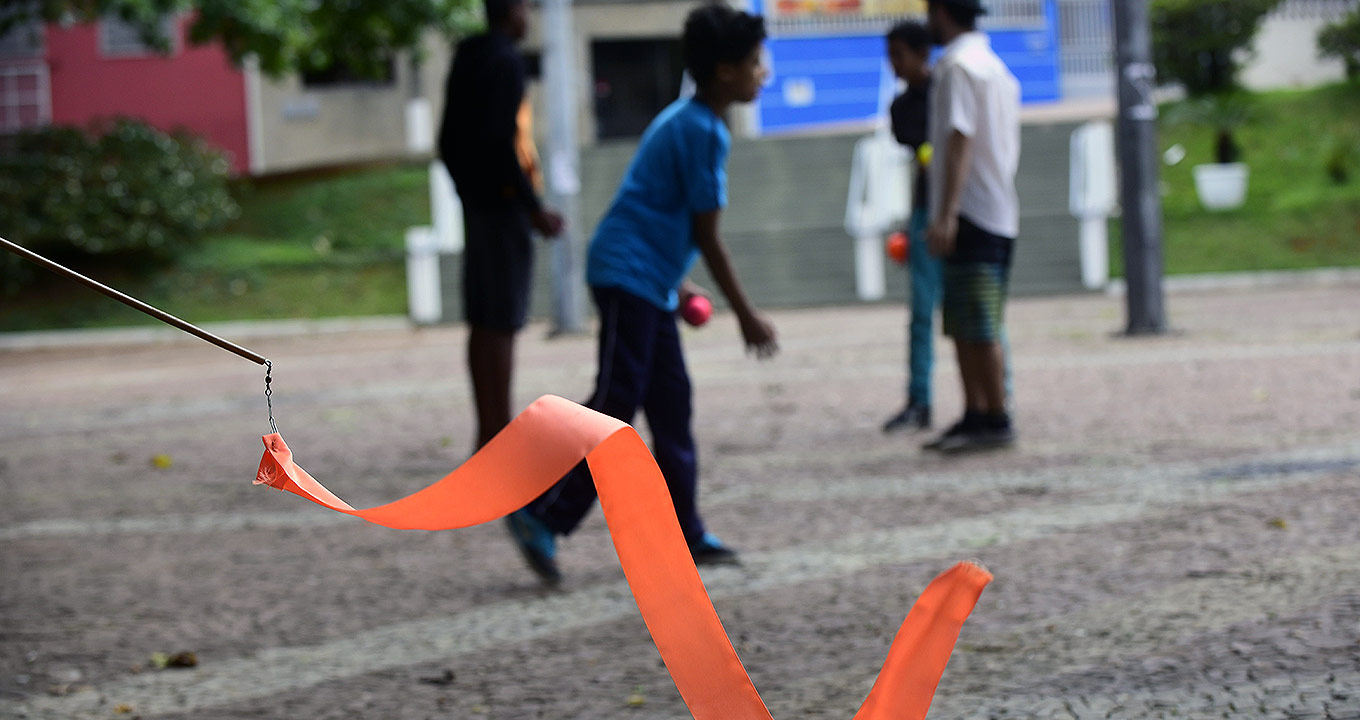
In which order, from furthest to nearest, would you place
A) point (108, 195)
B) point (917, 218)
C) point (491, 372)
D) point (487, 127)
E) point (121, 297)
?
point (108, 195), point (917, 218), point (491, 372), point (487, 127), point (121, 297)

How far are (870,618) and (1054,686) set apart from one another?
67 centimetres

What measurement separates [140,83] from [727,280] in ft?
75.7

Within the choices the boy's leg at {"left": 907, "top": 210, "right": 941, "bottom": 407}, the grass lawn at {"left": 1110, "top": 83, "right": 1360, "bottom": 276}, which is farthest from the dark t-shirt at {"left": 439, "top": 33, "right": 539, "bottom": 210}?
the grass lawn at {"left": 1110, "top": 83, "right": 1360, "bottom": 276}

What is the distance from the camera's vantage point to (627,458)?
2115 mm

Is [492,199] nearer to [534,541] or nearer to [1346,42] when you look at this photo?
[534,541]

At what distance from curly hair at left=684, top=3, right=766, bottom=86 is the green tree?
481 inches

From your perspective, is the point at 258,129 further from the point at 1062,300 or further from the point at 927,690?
the point at 927,690

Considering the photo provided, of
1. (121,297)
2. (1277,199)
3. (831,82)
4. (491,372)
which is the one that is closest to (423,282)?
(831,82)

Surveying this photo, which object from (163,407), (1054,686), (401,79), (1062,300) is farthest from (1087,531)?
(401,79)

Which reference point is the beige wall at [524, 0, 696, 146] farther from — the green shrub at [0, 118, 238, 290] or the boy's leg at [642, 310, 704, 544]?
the boy's leg at [642, 310, 704, 544]

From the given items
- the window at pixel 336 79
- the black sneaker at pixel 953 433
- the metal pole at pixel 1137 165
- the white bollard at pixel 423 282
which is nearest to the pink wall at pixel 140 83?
the window at pixel 336 79

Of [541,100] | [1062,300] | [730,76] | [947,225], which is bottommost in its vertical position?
[1062,300]

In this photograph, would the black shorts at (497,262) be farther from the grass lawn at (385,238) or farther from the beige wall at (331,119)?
the beige wall at (331,119)

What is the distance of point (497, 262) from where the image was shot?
524cm
